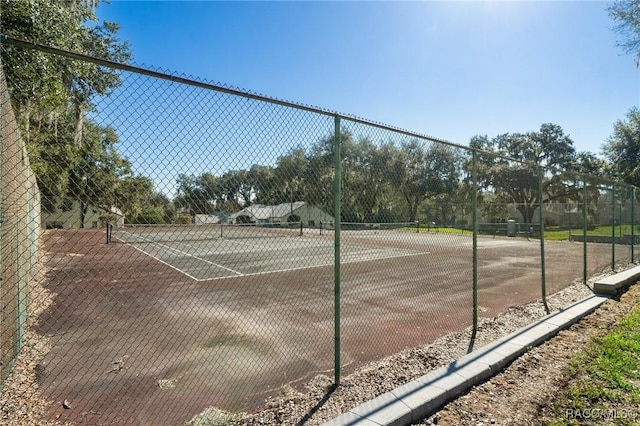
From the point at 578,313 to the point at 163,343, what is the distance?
595 centimetres

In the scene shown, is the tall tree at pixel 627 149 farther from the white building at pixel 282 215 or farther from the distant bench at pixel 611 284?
the white building at pixel 282 215

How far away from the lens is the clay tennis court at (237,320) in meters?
3.46

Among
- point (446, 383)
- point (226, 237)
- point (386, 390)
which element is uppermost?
point (226, 237)

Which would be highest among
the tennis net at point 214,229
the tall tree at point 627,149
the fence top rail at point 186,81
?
the tall tree at point 627,149

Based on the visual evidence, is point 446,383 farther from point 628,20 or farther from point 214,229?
point 628,20

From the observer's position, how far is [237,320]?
18.7 ft

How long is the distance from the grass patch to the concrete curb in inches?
19.7

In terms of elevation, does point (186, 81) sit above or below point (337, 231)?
above

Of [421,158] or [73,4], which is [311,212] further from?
[73,4]

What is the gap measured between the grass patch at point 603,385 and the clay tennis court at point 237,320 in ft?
5.39

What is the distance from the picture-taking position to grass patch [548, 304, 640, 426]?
279 cm

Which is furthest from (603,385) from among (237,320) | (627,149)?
(627,149)

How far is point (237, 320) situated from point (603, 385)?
15.3 feet

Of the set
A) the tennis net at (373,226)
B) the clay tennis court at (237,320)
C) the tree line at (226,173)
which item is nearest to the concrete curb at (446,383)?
the clay tennis court at (237,320)
